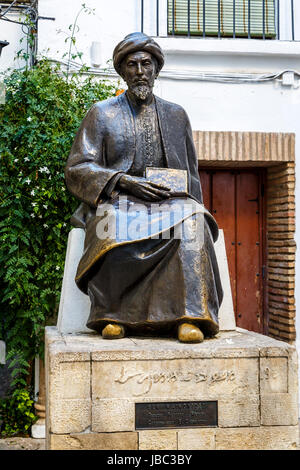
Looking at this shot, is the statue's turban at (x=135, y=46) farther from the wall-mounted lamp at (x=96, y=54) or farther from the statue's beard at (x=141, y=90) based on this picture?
the wall-mounted lamp at (x=96, y=54)

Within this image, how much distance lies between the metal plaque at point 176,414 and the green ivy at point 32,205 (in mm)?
2388

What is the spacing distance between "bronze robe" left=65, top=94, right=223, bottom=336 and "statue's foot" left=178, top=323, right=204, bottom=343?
0.14 ft

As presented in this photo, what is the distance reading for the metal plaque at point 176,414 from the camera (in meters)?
3.20

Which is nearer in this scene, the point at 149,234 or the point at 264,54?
the point at 149,234

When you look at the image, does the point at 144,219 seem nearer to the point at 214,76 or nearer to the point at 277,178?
the point at 214,76

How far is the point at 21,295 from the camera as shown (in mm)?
5477

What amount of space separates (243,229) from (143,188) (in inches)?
125

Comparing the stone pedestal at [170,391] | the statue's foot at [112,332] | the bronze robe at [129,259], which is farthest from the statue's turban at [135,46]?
the stone pedestal at [170,391]

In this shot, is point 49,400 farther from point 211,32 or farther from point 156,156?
point 211,32

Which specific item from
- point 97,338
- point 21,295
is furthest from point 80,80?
point 97,338

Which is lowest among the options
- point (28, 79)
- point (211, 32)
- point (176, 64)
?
point (28, 79)

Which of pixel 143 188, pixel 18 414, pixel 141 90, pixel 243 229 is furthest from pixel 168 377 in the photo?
pixel 243 229

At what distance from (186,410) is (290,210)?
3.49 metres

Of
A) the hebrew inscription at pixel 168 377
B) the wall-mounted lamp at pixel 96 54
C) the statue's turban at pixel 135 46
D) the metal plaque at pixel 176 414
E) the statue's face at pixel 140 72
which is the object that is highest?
the wall-mounted lamp at pixel 96 54
